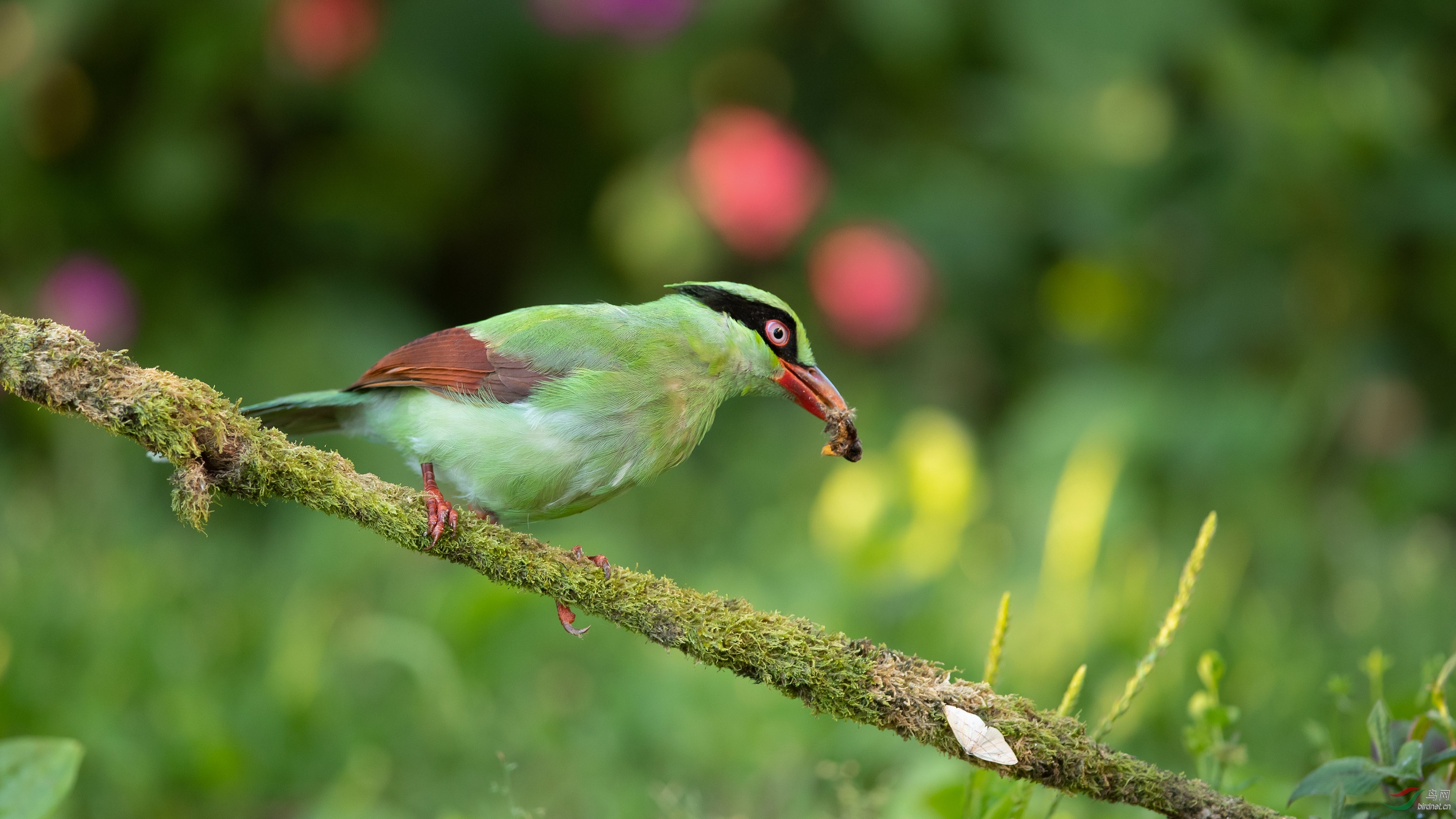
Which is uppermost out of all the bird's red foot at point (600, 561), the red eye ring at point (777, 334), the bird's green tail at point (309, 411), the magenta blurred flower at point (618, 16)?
the magenta blurred flower at point (618, 16)

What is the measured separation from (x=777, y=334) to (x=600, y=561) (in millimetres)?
560

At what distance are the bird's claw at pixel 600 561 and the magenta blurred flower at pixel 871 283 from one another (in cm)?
378

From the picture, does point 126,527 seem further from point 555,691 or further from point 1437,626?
point 1437,626

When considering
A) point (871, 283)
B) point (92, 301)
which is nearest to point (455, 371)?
point (871, 283)

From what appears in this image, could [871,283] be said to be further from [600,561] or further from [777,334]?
[600,561]

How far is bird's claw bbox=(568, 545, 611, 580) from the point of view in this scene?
6.72 ft

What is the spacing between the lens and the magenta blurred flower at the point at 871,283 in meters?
5.93

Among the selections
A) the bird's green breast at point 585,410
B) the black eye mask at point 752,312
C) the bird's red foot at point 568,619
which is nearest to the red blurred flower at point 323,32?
the bird's green breast at point 585,410

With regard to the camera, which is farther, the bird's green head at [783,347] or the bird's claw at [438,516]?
the bird's green head at [783,347]

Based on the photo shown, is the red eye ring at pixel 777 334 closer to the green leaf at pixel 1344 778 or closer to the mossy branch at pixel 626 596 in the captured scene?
the mossy branch at pixel 626 596

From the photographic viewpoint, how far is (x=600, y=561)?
2264mm

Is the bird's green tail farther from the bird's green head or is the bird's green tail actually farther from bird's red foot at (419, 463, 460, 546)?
the bird's green head

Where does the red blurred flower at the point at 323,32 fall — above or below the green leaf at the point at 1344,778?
above

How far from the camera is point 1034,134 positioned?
5988mm
